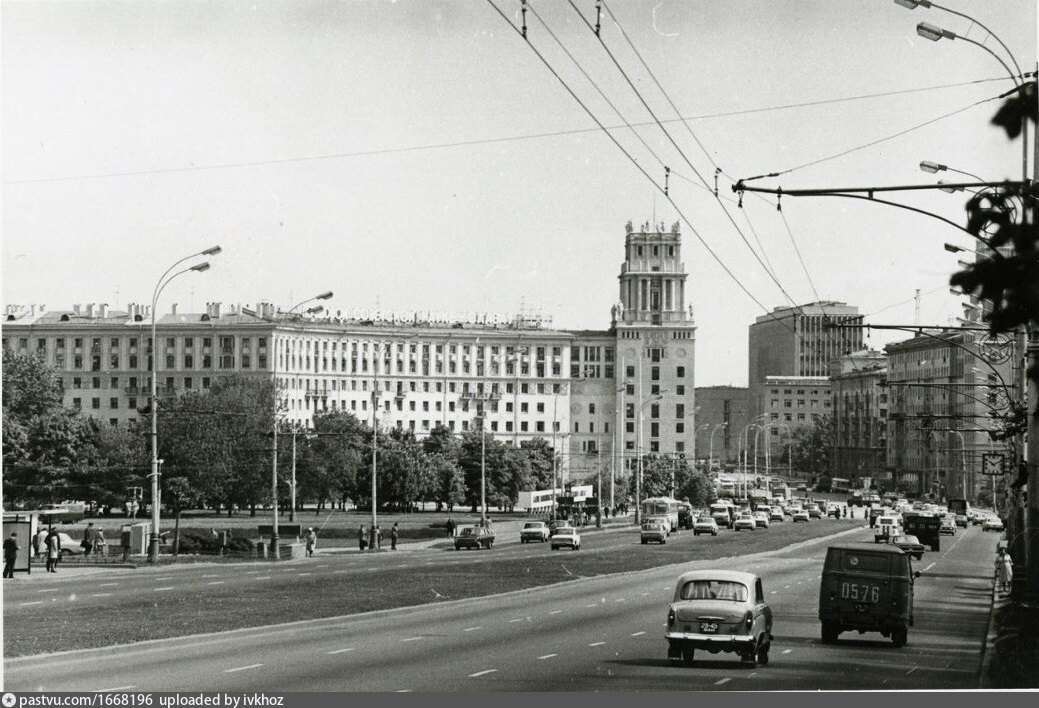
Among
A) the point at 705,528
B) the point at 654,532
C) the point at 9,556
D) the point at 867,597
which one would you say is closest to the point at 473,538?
the point at 654,532

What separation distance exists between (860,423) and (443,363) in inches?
2114

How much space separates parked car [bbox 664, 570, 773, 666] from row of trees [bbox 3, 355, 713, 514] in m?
46.3

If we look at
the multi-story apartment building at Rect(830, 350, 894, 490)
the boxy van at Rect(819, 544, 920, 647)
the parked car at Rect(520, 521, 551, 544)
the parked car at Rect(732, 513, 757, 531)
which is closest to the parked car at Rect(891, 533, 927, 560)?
the parked car at Rect(520, 521, 551, 544)

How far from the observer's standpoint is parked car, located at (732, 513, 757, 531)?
92625mm

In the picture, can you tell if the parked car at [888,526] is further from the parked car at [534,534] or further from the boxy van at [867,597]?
the boxy van at [867,597]

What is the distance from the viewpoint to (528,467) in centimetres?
12725

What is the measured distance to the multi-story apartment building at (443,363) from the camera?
146 meters

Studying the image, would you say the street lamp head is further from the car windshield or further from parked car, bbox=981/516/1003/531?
parked car, bbox=981/516/1003/531

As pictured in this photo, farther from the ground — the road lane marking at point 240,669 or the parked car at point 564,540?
the road lane marking at point 240,669

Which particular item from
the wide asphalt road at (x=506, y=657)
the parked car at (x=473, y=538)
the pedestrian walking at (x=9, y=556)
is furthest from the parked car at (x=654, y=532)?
the pedestrian walking at (x=9, y=556)

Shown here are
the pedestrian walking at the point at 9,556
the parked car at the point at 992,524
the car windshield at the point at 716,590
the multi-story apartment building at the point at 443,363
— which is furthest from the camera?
the multi-story apartment building at the point at 443,363

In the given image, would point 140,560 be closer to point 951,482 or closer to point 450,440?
point 450,440

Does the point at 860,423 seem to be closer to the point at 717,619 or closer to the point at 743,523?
the point at 743,523

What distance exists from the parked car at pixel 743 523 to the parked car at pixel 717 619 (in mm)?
70254
